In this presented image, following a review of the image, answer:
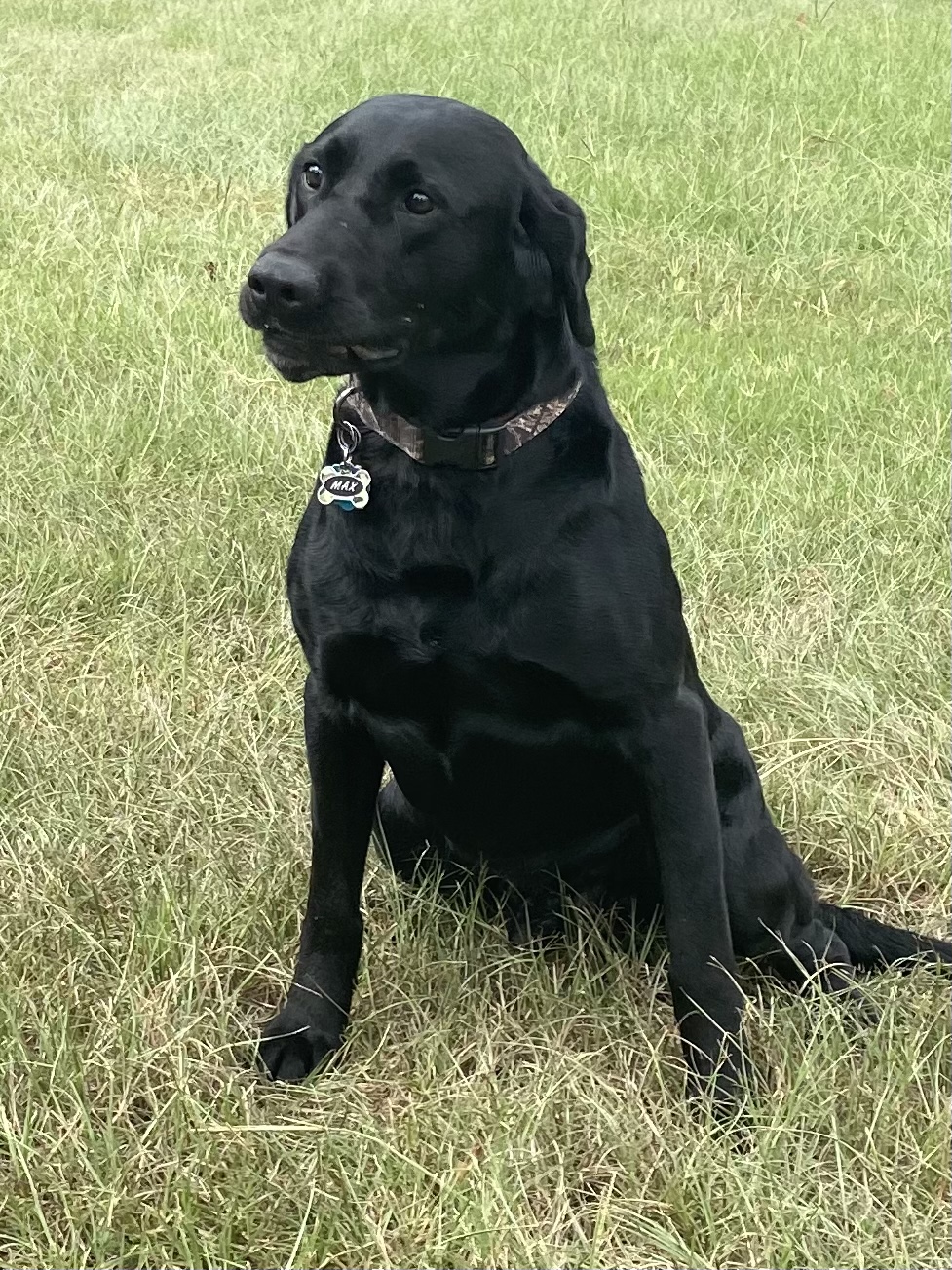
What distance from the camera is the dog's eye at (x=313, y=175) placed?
2031 mm

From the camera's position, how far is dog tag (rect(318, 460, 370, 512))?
6.76 ft

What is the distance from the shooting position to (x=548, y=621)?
1987mm

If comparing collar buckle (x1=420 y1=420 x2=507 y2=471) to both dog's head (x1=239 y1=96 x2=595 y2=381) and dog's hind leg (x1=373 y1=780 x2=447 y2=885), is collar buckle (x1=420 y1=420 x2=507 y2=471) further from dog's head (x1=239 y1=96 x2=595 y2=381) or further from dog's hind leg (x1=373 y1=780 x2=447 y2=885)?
dog's hind leg (x1=373 y1=780 x2=447 y2=885)

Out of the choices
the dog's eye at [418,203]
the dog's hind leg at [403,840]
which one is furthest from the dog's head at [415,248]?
the dog's hind leg at [403,840]

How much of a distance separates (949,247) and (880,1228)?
15.6 feet

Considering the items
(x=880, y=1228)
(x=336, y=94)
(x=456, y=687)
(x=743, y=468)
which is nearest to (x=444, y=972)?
(x=456, y=687)

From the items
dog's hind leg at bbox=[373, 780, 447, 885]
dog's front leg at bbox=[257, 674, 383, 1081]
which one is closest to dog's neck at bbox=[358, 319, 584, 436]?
dog's front leg at bbox=[257, 674, 383, 1081]

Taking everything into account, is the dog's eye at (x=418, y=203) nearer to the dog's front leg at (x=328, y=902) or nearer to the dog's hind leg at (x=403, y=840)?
the dog's front leg at (x=328, y=902)

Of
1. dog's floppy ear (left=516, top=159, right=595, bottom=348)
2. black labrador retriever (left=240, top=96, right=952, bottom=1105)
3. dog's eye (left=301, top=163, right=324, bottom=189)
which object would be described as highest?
dog's eye (left=301, top=163, right=324, bottom=189)

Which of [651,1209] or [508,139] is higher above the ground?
[508,139]

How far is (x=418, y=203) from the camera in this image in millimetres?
1940

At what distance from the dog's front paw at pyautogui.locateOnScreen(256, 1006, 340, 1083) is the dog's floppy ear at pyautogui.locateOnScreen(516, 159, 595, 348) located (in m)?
1.14

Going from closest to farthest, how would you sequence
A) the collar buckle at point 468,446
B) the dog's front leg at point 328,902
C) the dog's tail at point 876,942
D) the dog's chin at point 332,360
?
the dog's chin at point 332,360
the collar buckle at point 468,446
the dog's front leg at point 328,902
the dog's tail at point 876,942

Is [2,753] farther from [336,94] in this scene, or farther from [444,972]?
[336,94]
